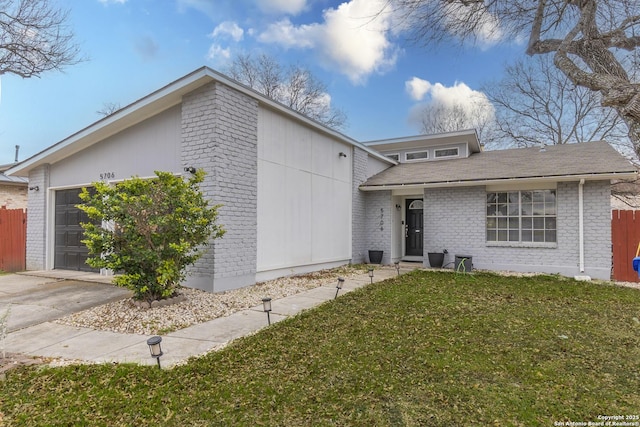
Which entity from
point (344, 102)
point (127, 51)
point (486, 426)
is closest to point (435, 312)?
point (486, 426)

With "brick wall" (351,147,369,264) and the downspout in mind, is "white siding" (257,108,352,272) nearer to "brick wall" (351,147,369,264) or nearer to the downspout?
"brick wall" (351,147,369,264)

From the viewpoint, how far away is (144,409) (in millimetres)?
2686

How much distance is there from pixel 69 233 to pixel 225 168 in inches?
221

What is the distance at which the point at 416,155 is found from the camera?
14766 millimetres

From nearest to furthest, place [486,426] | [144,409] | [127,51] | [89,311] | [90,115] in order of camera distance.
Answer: [486,426]
[144,409]
[89,311]
[127,51]
[90,115]

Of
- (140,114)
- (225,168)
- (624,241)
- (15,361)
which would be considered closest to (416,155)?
(624,241)

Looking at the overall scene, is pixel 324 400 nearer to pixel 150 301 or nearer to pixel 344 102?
pixel 150 301

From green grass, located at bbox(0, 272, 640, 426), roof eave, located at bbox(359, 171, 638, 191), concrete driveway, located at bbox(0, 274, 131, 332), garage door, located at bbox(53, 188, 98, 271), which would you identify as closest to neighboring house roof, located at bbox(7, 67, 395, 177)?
garage door, located at bbox(53, 188, 98, 271)

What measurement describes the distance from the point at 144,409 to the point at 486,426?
2556 mm

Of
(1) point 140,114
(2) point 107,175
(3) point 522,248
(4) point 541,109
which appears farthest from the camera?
(4) point 541,109

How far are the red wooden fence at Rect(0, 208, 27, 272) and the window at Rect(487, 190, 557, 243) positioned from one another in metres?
13.7

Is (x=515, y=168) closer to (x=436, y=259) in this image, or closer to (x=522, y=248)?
(x=522, y=248)

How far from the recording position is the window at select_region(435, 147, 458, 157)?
13.8 m

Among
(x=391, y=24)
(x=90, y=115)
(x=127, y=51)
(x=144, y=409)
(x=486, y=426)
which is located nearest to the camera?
(x=486, y=426)
